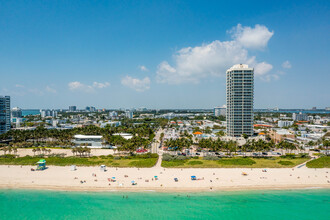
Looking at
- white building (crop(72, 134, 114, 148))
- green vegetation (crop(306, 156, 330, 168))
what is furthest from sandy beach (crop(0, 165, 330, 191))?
white building (crop(72, 134, 114, 148))

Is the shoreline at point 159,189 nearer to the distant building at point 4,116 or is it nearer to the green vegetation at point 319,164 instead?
the green vegetation at point 319,164

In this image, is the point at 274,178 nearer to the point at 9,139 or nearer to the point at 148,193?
the point at 148,193

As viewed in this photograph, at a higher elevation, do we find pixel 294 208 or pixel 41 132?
pixel 41 132

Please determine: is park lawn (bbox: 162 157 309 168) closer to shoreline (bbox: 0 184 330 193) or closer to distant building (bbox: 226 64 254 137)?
shoreline (bbox: 0 184 330 193)

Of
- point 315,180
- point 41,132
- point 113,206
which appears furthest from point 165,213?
point 41,132

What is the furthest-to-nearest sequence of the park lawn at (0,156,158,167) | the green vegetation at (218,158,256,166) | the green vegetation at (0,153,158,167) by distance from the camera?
the green vegetation at (218,158,256,166)
the green vegetation at (0,153,158,167)
the park lawn at (0,156,158,167)

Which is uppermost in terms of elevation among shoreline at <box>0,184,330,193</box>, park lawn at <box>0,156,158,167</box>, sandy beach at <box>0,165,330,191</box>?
park lawn at <box>0,156,158,167</box>
